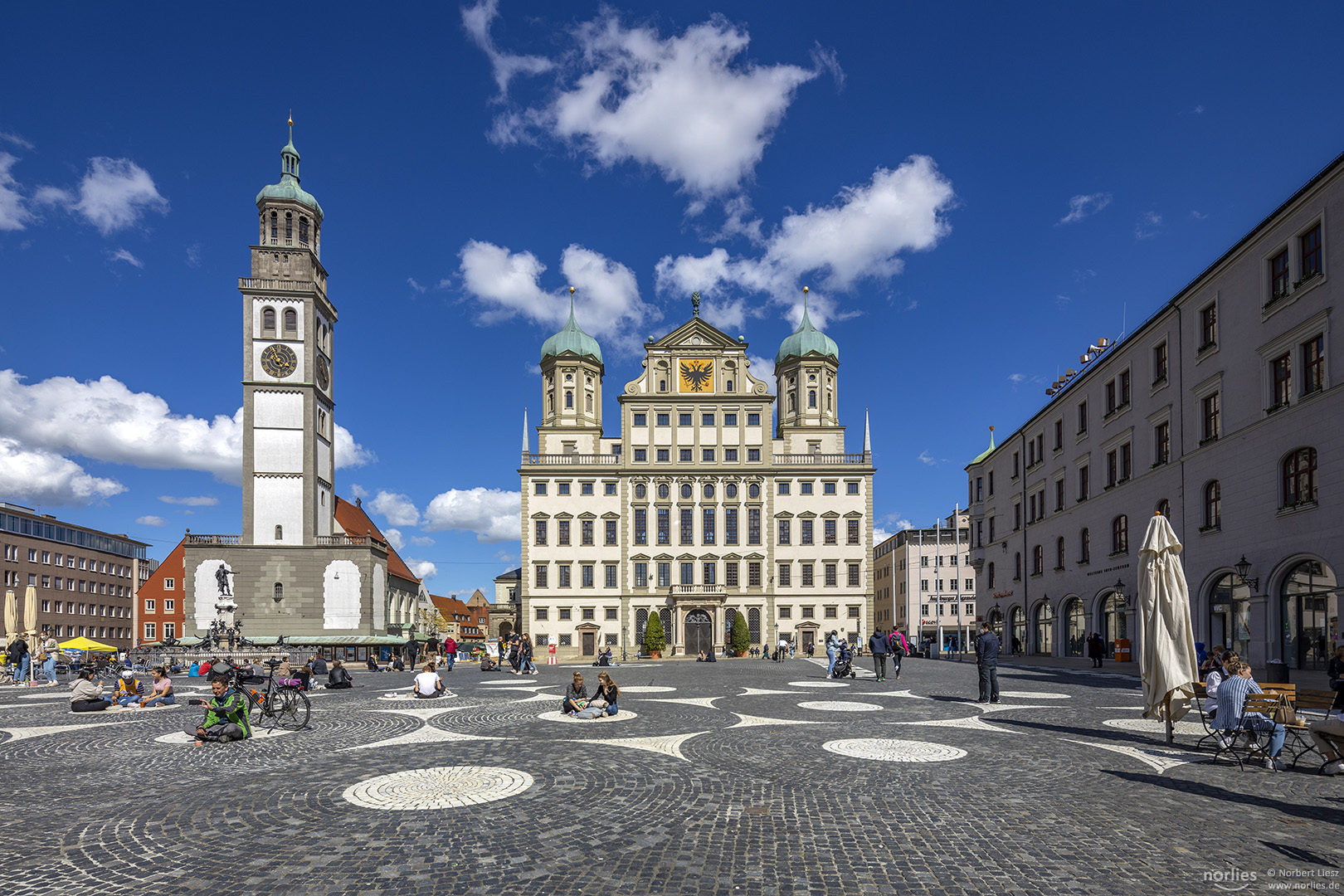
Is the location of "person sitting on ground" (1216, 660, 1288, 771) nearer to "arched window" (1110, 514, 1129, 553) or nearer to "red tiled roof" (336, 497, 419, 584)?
"arched window" (1110, 514, 1129, 553)

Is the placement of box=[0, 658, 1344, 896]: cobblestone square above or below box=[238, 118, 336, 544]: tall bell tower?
below

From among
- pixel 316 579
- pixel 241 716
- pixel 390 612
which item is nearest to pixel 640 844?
pixel 241 716

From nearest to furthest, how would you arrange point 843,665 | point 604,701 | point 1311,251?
point 604,701, point 1311,251, point 843,665

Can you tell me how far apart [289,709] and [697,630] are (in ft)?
170

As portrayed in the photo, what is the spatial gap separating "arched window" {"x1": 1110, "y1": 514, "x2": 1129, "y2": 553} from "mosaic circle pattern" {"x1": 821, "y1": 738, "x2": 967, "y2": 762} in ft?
89.1

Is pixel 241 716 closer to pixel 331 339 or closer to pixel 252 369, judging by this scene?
pixel 252 369

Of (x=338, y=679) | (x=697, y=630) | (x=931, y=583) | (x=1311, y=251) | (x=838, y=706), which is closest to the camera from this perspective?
(x=838, y=706)

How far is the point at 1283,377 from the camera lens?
83.6ft

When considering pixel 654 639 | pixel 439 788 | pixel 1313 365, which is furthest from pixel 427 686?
pixel 654 639

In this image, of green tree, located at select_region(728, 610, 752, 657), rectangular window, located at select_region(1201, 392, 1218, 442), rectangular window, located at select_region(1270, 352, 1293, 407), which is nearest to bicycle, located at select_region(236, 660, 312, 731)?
rectangular window, located at select_region(1270, 352, 1293, 407)

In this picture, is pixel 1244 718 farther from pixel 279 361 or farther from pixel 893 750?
pixel 279 361

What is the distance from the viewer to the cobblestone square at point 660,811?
6695mm

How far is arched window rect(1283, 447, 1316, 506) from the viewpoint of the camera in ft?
77.9

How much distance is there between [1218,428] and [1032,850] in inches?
1061
